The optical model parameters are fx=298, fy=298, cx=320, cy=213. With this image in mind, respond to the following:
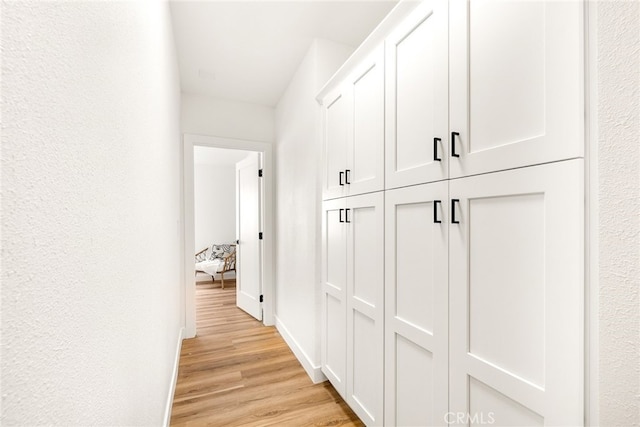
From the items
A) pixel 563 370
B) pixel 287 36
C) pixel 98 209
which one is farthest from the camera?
pixel 287 36

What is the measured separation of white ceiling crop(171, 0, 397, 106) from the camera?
1.96 metres

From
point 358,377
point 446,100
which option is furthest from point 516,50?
point 358,377

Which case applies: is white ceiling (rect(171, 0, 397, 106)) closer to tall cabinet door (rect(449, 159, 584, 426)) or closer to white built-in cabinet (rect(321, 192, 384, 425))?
white built-in cabinet (rect(321, 192, 384, 425))

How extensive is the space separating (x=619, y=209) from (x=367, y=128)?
1114 mm

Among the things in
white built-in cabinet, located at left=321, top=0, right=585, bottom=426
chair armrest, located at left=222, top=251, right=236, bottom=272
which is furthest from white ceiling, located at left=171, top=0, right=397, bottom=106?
chair armrest, located at left=222, top=251, right=236, bottom=272

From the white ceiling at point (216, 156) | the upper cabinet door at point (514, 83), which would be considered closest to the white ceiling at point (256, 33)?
the upper cabinet door at point (514, 83)

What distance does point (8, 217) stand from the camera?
309mm

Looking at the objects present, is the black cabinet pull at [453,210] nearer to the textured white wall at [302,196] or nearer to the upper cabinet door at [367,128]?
the upper cabinet door at [367,128]

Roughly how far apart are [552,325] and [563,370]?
0.11m

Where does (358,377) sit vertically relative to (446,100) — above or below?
below

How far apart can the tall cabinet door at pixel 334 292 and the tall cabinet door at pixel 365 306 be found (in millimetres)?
72

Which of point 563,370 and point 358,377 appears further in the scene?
point 358,377

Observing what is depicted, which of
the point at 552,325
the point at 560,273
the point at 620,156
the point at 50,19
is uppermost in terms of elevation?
the point at 50,19

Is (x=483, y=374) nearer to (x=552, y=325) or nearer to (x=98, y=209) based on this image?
(x=552, y=325)
